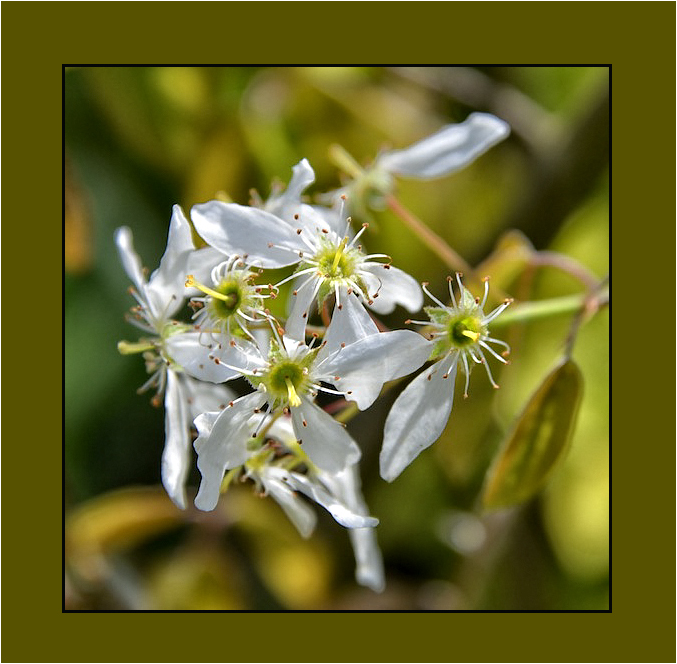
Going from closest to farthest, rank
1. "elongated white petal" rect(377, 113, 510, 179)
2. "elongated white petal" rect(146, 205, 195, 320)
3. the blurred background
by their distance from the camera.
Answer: "elongated white petal" rect(146, 205, 195, 320) < "elongated white petal" rect(377, 113, 510, 179) < the blurred background

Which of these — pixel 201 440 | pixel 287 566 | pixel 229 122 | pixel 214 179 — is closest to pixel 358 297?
pixel 201 440

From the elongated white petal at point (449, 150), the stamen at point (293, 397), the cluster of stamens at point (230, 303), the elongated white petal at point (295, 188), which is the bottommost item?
the stamen at point (293, 397)

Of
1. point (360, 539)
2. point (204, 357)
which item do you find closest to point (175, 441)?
point (204, 357)

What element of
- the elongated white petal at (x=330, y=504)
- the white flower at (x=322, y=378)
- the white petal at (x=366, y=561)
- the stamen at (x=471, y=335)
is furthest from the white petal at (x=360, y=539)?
the stamen at (x=471, y=335)

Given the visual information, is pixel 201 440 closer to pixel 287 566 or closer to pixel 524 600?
pixel 287 566

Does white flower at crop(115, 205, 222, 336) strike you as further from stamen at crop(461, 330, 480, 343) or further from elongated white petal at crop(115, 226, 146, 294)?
stamen at crop(461, 330, 480, 343)

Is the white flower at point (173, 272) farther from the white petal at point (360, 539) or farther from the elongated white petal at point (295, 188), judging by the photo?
the white petal at point (360, 539)

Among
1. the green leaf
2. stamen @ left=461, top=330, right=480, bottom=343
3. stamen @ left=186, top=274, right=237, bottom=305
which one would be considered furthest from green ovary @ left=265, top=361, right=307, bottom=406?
the green leaf
